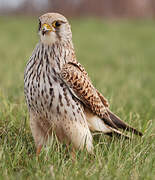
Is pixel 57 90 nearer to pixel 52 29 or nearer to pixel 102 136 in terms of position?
pixel 52 29

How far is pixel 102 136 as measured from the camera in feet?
12.5

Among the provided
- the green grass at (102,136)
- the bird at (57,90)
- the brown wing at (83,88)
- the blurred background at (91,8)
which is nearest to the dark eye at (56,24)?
the bird at (57,90)

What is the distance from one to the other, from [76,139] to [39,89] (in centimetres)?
61

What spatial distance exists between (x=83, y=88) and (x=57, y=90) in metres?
0.31

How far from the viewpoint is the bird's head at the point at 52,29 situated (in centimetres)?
329

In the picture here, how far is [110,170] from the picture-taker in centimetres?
284

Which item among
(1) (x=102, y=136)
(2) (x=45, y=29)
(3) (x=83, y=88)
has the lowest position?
(1) (x=102, y=136)

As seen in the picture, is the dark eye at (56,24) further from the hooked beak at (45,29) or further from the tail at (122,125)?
the tail at (122,125)

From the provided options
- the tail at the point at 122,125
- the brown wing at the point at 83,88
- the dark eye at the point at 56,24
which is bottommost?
the tail at the point at 122,125

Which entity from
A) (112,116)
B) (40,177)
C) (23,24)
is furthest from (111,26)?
(40,177)

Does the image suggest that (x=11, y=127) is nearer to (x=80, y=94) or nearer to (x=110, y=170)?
(x=80, y=94)

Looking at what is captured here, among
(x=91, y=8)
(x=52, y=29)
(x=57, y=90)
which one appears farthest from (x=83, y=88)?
(x=91, y=8)

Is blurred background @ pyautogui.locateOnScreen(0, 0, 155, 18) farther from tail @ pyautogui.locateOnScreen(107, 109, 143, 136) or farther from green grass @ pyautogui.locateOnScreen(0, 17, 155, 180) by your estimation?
tail @ pyautogui.locateOnScreen(107, 109, 143, 136)

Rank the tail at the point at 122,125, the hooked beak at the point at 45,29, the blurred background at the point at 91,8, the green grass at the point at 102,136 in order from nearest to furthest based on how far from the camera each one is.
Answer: the green grass at the point at 102,136 → the hooked beak at the point at 45,29 → the tail at the point at 122,125 → the blurred background at the point at 91,8
